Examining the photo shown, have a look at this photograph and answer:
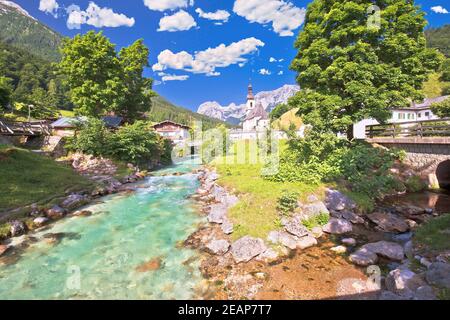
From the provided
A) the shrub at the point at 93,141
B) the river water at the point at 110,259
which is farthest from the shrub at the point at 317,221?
the shrub at the point at 93,141

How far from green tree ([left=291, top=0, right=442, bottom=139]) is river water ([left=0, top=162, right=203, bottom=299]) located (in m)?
13.0

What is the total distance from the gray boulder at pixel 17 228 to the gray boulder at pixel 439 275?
16089 mm

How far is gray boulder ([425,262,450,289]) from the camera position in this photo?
19.4 feet

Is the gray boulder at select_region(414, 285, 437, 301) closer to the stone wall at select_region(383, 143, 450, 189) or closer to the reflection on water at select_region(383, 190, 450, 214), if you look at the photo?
the reflection on water at select_region(383, 190, 450, 214)

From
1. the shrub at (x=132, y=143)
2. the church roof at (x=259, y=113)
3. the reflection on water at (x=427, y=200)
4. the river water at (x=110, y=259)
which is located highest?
the church roof at (x=259, y=113)

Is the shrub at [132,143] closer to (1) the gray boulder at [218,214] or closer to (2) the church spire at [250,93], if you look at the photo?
(1) the gray boulder at [218,214]

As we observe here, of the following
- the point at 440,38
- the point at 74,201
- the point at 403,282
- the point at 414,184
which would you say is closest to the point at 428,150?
the point at 414,184

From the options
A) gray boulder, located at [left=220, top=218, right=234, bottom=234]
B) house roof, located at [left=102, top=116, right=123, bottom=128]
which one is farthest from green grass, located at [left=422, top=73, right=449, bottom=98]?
gray boulder, located at [left=220, top=218, right=234, bottom=234]

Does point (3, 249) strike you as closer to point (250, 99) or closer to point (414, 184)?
point (414, 184)

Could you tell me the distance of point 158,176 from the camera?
25.8 metres

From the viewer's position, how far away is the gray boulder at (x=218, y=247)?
903 centimetres

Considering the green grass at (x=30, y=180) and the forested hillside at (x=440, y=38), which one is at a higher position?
the forested hillside at (x=440, y=38)
